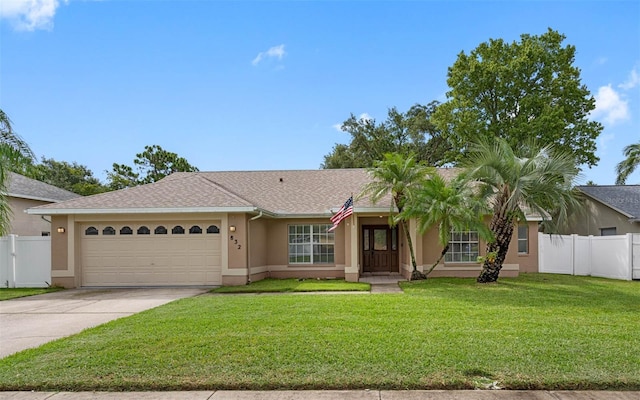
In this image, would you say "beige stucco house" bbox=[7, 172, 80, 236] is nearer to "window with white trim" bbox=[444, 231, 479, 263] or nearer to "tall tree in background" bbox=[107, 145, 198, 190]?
"tall tree in background" bbox=[107, 145, 198, 190]

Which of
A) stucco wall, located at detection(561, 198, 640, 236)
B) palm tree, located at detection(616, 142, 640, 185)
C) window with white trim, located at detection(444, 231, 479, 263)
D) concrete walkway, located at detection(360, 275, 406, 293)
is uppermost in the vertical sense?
palm tree, located at detection(616, 142, 640, 185)

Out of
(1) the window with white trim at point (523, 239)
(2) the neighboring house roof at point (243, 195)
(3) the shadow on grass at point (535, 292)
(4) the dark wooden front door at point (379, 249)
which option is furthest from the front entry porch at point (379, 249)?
(1) the window with white trim at point (523, 239)

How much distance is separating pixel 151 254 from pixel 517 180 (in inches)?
466

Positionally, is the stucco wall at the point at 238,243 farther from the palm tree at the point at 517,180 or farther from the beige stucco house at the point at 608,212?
the beige stucco house at the point at 608,212

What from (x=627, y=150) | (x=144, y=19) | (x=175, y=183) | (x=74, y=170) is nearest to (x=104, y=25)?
(x=144, y=19)

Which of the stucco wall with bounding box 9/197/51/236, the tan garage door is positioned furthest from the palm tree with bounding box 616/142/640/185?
the stucco wall with bounding box 9/197/51/236

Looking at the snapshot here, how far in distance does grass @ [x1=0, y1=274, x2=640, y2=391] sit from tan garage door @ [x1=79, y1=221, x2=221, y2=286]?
5.10 meters

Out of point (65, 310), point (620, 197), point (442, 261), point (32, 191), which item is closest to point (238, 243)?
point (65, 310)

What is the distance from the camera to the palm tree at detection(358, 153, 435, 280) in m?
15.0

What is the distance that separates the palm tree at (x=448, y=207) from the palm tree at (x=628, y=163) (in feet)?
48.4

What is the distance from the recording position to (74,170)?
43.5 meters

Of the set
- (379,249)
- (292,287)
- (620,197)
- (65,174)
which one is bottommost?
(292,287)

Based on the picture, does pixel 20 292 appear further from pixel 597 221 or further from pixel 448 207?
pixel 597 221

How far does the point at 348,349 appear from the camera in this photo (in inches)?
251
